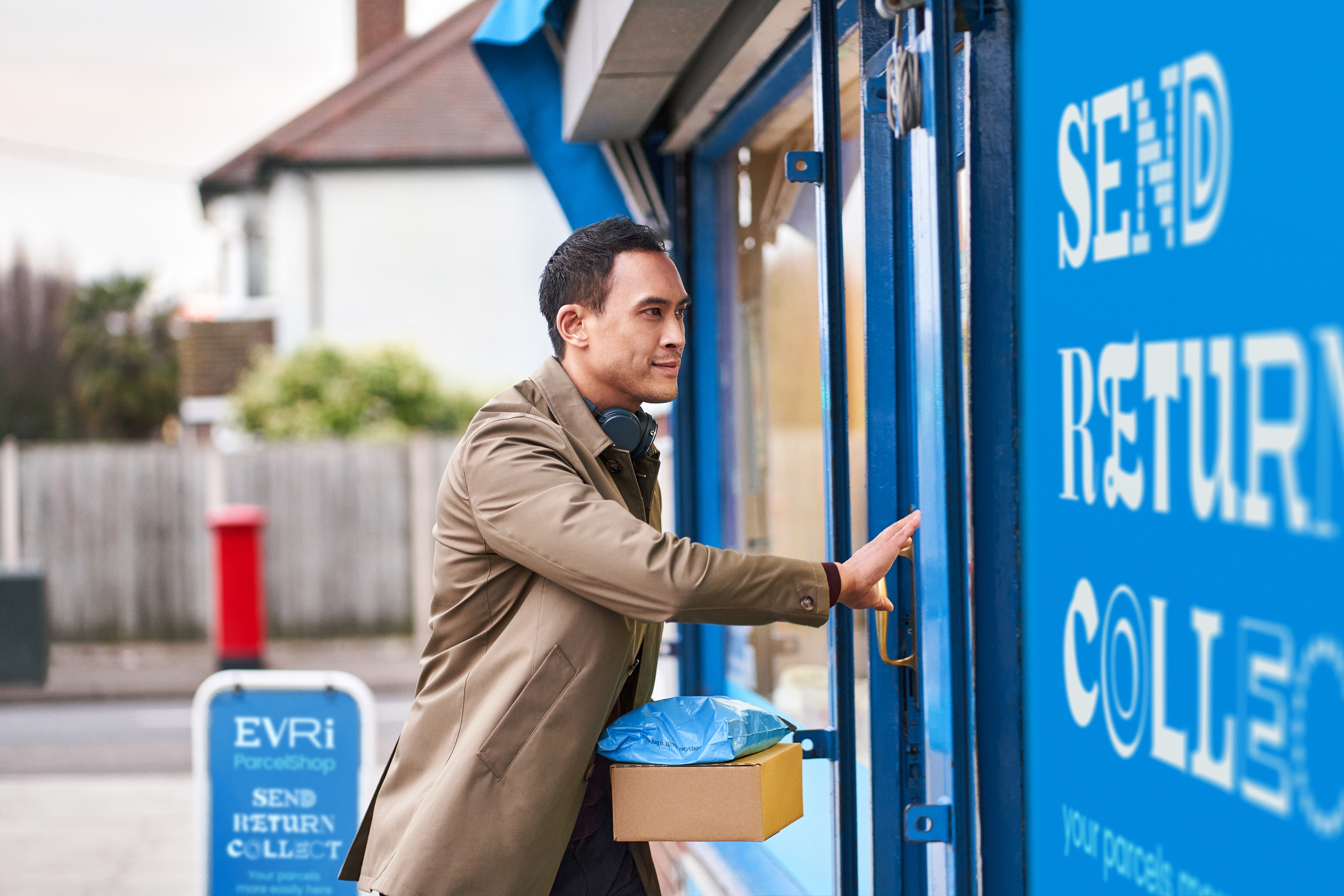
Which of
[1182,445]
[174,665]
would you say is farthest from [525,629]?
[174,665]

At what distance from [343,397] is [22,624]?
28.4 ft

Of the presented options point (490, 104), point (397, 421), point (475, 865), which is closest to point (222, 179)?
point (490, 104)

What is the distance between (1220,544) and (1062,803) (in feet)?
1.92

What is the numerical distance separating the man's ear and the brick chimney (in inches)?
921

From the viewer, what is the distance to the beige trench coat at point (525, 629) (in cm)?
205

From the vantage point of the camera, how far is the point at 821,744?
2.72 m

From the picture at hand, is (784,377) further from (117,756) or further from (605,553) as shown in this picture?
(117,756)

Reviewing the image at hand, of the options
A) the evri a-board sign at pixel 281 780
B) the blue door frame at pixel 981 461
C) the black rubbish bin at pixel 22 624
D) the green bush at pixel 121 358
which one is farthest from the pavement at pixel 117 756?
the green bush at pixel 121 358

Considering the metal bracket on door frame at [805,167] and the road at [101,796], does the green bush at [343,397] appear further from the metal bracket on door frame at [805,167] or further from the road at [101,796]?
the metal bracket on door frame at [805,167]

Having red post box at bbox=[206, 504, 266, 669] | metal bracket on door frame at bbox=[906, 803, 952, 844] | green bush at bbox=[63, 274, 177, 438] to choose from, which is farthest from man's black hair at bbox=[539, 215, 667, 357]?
green bush at bbox=[63, 274, 177, 438]

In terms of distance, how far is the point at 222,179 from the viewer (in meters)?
23.0

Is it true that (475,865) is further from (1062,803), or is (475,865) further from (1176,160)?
(1176,160)

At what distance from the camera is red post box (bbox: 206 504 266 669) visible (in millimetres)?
9961

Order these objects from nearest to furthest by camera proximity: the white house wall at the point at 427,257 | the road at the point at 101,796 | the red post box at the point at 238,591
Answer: the road at the point at 101,796, the red post box at the point at 238,591, the white house wall at the point at 427,257
